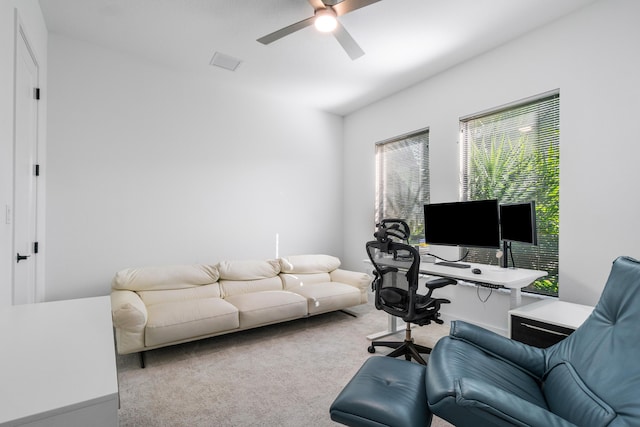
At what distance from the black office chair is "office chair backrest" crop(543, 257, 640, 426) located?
101 centimetres

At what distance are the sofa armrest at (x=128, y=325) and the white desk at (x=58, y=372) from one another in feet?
3.97

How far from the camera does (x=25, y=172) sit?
2.46m

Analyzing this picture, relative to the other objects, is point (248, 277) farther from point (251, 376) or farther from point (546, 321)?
point (546, 321)

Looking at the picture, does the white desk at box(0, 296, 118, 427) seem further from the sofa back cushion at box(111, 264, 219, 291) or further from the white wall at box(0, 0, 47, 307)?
the sofa back cushion at box(111, 264, 219, 291)

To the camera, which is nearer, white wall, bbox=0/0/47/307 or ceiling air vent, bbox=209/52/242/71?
white wall, bbox=0/0/47/307

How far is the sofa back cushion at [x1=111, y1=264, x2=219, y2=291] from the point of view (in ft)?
10.4

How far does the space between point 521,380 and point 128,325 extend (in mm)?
2740

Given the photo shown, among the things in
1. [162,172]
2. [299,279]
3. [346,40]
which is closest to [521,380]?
[346,40]

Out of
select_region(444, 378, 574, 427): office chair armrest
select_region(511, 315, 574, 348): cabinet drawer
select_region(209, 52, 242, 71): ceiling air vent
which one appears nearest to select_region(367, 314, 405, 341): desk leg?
select_region(511, 315, 574, 348): cabinet drawer

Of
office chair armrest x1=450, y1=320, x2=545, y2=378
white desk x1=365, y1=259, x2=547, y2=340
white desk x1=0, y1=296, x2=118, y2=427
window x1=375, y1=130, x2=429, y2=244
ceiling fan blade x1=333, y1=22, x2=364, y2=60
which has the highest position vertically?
ceiling fan blade x1=333, y1=22, x2=364, y2=60

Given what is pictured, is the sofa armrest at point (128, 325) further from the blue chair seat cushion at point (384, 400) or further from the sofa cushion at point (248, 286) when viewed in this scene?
the blue chair seat cushion at point (384, 400)

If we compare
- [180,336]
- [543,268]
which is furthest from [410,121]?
[180,336]

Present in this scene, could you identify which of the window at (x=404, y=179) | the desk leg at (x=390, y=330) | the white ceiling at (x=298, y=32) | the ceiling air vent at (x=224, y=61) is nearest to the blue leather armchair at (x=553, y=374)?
the desk leg at (x=390, y=330)

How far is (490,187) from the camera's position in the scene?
11.1ft
